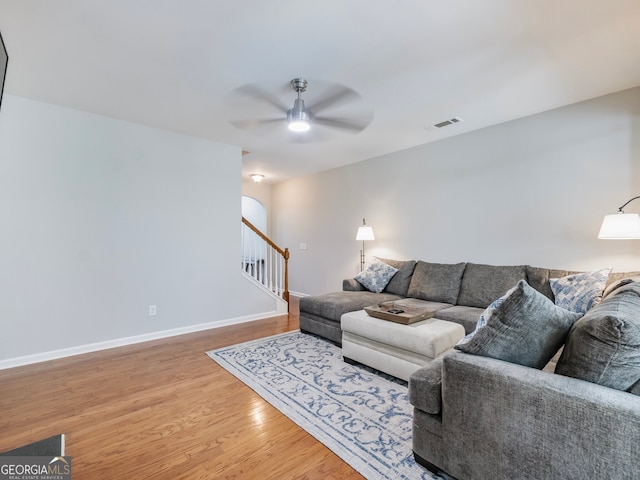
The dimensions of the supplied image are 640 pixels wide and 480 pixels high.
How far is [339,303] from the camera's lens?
3.62 m

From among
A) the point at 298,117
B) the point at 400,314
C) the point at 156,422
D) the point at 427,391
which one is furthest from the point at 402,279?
the point at 156,422

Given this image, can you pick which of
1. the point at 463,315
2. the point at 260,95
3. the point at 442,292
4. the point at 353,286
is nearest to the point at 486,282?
the point at 442,292

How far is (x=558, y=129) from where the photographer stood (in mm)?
3318

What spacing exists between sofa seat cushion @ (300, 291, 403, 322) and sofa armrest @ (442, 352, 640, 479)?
2.04 metres

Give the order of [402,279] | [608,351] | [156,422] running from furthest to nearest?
[402,279] < [156,422] < [608,351]

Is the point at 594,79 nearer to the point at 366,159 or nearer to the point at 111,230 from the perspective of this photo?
the point at 366,159

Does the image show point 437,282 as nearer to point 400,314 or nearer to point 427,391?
point 400,314

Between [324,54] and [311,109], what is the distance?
2.92 feet

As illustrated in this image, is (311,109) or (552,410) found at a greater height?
(311,109)

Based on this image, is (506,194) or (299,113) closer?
(299,113)

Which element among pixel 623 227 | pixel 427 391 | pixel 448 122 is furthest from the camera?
pixel 448 122

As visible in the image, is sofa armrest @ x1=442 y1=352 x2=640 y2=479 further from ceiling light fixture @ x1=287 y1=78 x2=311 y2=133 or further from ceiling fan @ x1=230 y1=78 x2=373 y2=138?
ceiling fan @ x1=230 y1=78 x2=373 y2=138

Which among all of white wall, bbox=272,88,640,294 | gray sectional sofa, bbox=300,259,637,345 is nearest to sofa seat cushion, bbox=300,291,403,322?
gray sectional sofa, bbox=300,259,637,345

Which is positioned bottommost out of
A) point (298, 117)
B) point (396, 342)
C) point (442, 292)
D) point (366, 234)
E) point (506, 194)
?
point (396, 342)
